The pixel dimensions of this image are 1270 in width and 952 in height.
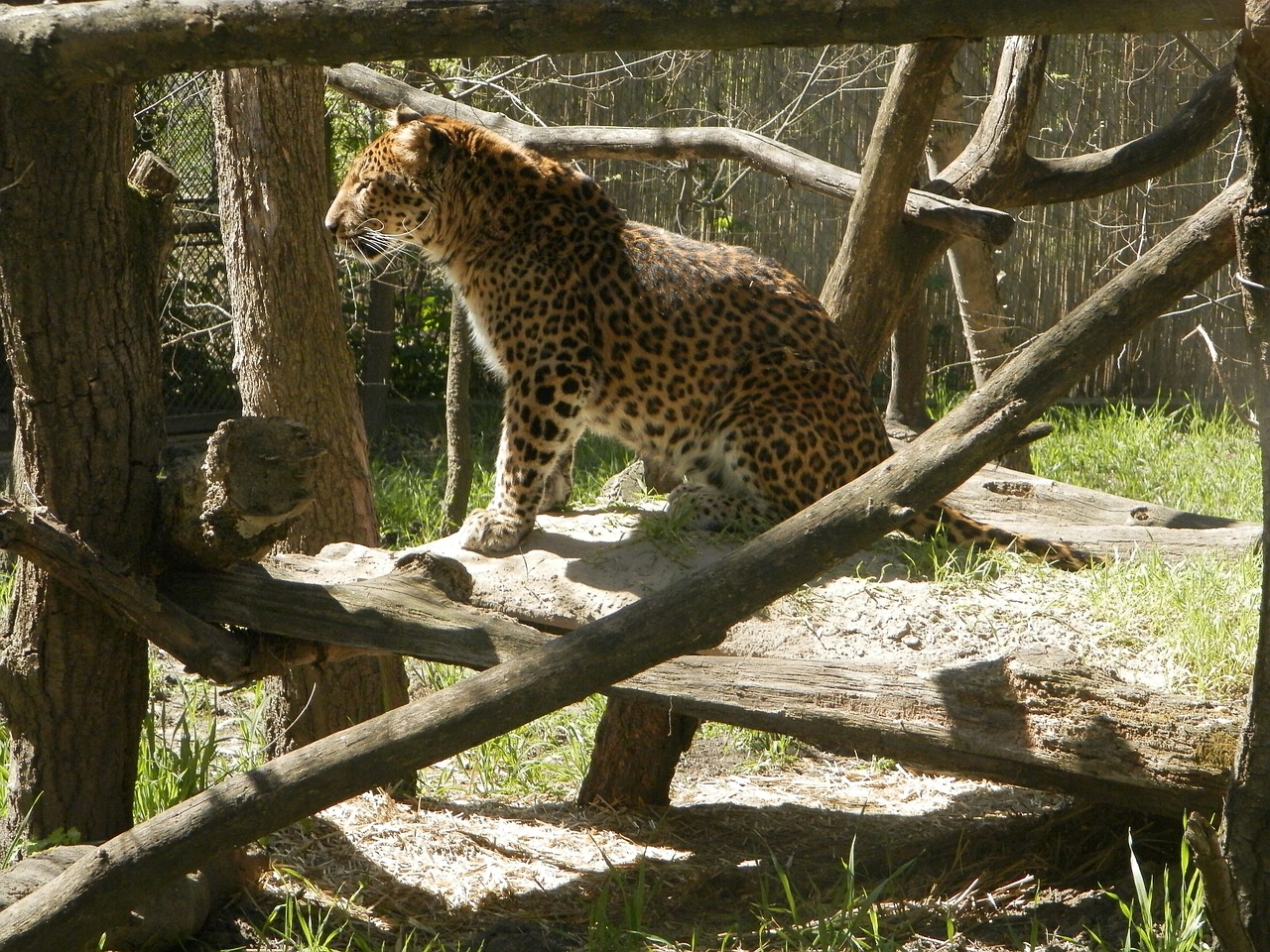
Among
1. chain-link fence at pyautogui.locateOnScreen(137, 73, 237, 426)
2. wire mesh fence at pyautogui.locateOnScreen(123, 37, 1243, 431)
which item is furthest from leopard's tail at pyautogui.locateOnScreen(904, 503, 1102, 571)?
chain-link fence at pyautogui.locateOnScreen(137, 73, 237, 426)

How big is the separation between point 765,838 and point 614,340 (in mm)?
1951

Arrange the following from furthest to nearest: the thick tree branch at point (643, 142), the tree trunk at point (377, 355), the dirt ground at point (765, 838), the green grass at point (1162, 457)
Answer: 1. the tree trunk at point (377, 355)
2. the green grass at point (1162, 457)
3. the thick tree branch at point (643, 142)
4. the dirt ground at point (765, 838)

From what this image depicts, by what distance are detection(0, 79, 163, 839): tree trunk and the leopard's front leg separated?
4.80 ft

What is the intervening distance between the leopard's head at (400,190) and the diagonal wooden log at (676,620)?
2.63 m

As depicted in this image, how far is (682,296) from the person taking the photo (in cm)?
515

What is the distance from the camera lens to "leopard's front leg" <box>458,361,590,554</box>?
4852 mm

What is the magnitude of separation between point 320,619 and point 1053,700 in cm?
201

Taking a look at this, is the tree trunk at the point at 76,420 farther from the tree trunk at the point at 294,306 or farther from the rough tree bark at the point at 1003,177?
the rough tree bark at the point at 1003,177

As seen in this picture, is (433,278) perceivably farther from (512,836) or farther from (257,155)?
(512,836)

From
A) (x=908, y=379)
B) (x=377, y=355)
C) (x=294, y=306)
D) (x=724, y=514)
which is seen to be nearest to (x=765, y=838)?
(x=724, y=514)

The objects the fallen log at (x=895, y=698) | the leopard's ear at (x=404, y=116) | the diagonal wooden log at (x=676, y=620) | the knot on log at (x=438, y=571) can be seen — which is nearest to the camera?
the diagonal wooden log at (x=676, y=620)

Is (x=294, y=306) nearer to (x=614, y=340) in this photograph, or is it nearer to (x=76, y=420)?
(x=614, y=340)

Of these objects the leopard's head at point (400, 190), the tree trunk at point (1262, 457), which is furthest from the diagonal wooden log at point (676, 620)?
the leopard's head at point (400, 190)

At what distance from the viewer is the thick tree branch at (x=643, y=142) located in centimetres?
580
